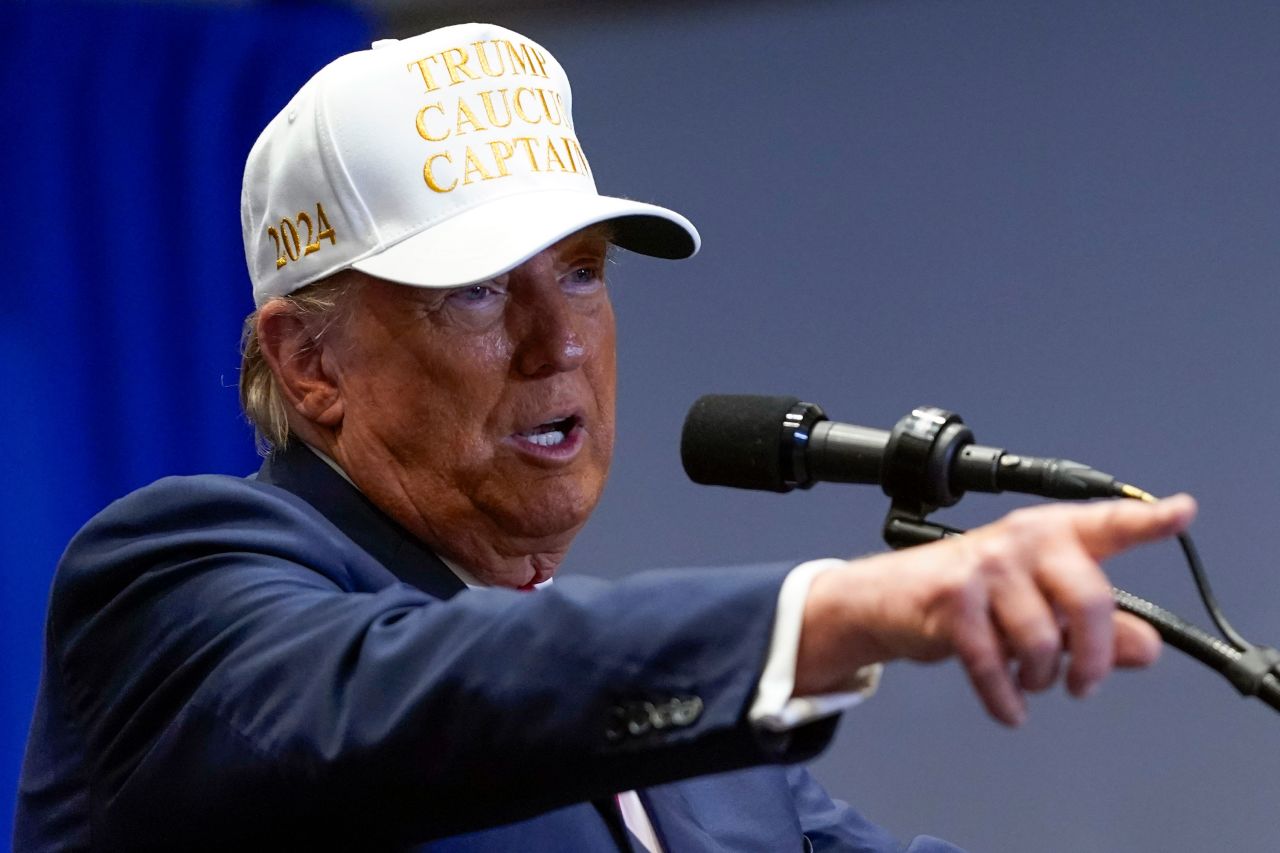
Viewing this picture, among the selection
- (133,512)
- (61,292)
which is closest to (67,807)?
(133,512)

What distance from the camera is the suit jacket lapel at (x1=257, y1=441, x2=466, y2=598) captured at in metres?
1.44

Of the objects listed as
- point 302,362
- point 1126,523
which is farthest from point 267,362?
point 1126,523

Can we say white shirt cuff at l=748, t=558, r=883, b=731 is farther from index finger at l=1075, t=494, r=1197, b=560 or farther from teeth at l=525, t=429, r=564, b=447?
teeth at l=525, t=429, r=564, b=447

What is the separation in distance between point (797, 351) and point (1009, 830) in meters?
0.89

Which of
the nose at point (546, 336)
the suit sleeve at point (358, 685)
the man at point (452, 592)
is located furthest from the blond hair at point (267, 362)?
the suit sleeve at point (358, 685)

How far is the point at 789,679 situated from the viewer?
2.79ft

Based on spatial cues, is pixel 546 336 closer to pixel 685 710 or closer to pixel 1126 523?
pixel 685 710

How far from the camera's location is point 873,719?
3025 millimetres

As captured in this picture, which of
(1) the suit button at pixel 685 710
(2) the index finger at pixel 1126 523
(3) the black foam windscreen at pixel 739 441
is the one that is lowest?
(1) the suit button at pixel 685 710

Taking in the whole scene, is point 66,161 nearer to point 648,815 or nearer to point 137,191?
point 137,191

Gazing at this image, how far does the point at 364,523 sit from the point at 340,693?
493 mm

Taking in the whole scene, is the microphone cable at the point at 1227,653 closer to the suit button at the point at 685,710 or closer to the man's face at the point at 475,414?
the suit button at the point at 685,710

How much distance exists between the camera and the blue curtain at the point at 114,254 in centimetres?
274

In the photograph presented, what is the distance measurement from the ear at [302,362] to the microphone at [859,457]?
0.44 metres
